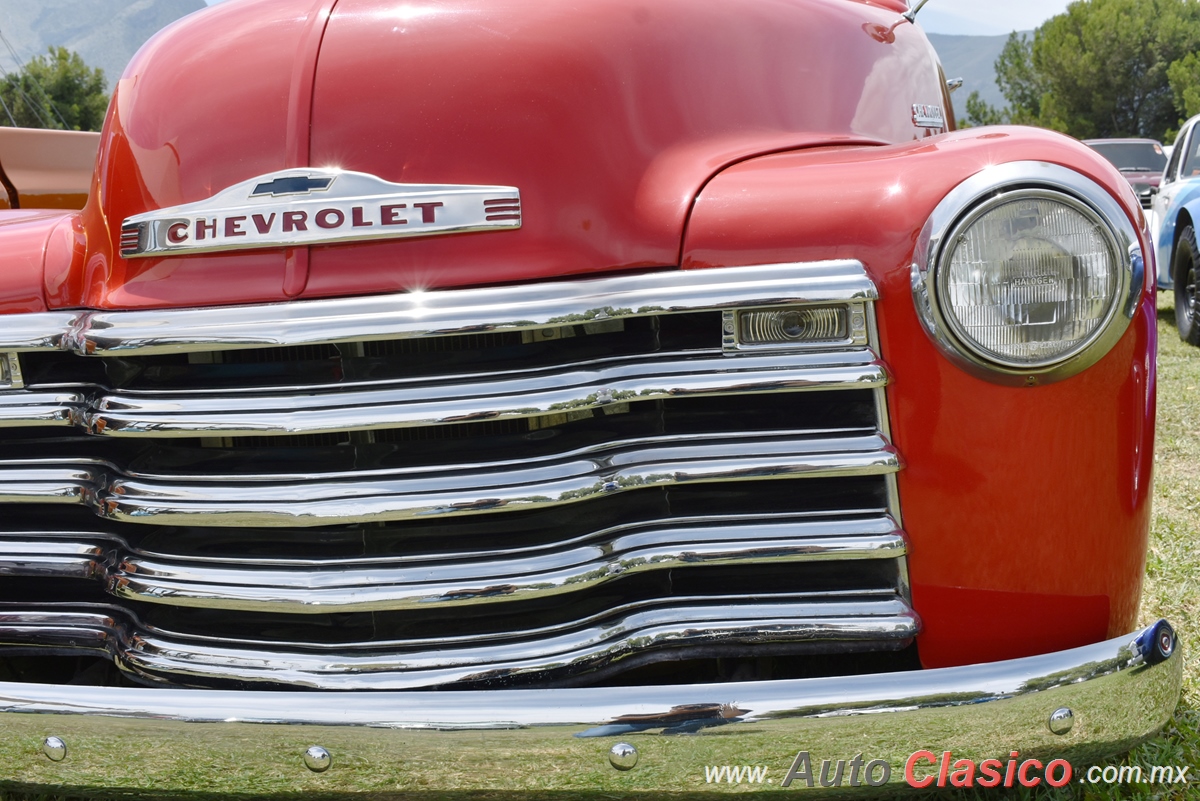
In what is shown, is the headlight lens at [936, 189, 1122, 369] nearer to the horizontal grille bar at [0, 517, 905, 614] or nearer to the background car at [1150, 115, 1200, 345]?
the horizontal grille bar at [0, 517, 905, 614]

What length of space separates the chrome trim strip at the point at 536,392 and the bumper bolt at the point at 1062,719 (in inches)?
19.4

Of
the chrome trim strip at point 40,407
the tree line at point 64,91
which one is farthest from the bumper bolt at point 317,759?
the tree line at point 64,91

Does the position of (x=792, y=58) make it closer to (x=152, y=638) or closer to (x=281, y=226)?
(x=281, y=226)

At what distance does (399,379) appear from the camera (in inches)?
59.4

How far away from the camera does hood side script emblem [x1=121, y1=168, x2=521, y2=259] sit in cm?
151

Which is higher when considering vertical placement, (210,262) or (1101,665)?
(210,262)

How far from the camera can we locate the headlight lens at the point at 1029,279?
Result: 4.54 feet

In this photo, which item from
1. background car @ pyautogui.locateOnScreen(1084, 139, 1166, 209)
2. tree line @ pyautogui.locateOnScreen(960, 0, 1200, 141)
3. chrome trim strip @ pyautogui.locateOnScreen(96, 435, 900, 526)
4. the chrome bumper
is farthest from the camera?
tree line @ pyautogui.locateOnScreen(960, 0, 1200, 141)

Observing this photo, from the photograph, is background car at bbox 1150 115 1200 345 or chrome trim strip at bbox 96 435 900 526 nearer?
chrome trim strip at bbox 96 435 900 526

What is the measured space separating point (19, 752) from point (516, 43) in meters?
1.31

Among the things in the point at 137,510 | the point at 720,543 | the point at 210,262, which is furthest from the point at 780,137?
the point at 137,510

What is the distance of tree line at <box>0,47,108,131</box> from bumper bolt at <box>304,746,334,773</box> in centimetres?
2645

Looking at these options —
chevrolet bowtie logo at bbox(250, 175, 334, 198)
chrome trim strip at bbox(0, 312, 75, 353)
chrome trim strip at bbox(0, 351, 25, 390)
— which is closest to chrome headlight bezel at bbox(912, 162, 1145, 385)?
chevrolet bowtie logo at bbox(250, 175, 334, 198)

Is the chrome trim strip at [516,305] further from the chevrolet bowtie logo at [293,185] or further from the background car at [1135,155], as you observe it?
the background car at [1135,155]
